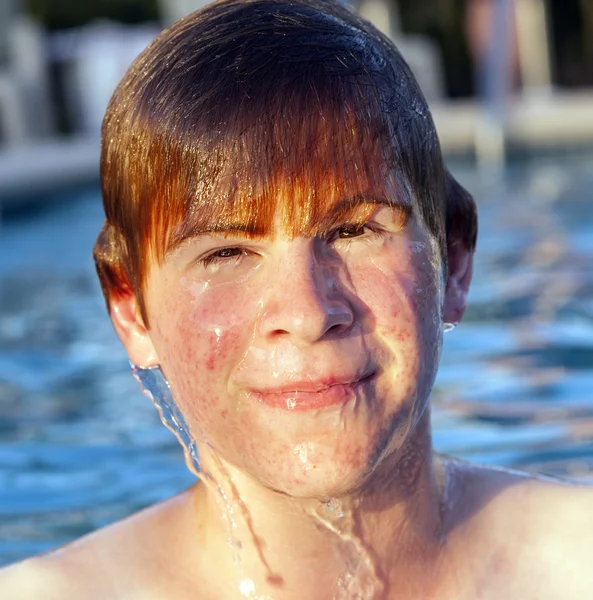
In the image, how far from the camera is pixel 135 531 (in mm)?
2498

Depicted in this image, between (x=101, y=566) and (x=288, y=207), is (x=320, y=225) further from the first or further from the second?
(x=101, y=566)

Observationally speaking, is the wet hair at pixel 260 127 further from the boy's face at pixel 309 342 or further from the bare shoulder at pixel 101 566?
the bare shoulder at pixel 101 566

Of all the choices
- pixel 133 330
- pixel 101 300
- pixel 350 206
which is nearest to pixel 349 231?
pixel 350 206

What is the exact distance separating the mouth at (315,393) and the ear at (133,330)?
1.45 feet

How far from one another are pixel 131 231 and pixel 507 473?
1.16m

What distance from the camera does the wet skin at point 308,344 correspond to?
6.51ft

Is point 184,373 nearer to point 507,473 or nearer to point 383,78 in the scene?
point 383,78

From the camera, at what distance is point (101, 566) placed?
2.43m

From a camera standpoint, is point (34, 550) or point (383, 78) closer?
point (383, 78)

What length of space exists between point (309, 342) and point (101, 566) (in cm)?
82

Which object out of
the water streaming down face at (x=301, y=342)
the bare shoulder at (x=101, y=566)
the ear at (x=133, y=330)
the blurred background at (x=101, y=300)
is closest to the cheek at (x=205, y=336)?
the water streaming down face at (x=301, y=342)

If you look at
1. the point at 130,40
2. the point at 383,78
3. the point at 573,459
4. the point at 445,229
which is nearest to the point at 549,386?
the point at 573,459

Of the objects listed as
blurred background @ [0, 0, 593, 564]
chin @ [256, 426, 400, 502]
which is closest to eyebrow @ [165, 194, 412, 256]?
chin @ [256, 426, 400, 502]

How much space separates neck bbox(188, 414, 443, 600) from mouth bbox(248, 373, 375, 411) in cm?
32
